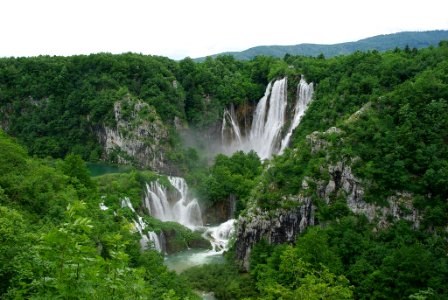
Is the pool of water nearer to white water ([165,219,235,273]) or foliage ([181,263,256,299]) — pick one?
white water ([165,219,235,273])

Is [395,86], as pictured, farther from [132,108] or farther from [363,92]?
[132,108]

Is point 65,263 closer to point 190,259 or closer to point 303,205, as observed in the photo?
point 303,205

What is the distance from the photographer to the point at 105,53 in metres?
66.7

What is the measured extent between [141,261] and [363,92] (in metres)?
25.1

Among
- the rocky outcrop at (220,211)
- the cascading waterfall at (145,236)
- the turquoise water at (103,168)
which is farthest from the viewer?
the turquoise water at (103,168)

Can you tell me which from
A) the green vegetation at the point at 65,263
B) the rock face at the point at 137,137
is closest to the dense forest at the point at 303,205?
the green vegetation at the point at 65,263

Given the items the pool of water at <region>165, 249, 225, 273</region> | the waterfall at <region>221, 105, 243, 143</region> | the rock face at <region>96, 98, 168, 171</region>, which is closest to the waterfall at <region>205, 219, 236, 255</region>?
the pool of water at <region>165, 249, 225, 273</region>

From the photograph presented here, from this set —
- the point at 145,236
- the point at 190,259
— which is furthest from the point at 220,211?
the point at 145,236

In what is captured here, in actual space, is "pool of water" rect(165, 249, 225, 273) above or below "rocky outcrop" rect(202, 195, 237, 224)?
below

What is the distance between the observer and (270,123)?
175 feet

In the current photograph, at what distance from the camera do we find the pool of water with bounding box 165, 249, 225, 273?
28906mm

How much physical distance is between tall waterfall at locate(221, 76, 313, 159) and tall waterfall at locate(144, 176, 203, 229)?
509 inches

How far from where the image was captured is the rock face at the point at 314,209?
82.2ft

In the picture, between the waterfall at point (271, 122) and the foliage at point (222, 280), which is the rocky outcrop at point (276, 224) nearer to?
the foliage at point (222, 280)
